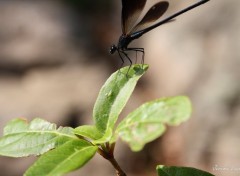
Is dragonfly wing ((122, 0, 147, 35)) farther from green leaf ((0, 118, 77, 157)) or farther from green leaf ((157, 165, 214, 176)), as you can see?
green leaf ((157, 165, 214, 176))

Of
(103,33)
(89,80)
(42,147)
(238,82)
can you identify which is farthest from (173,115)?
(103,33)

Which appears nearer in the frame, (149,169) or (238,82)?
(238,82)

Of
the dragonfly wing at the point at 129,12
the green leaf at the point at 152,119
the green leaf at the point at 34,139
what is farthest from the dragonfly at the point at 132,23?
the green leaf at the point at 152,119

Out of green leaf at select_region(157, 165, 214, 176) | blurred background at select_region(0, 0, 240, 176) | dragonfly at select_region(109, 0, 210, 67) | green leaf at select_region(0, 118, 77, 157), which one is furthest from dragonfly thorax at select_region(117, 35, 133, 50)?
blurred background at select_region(0, 0, 240, 176)

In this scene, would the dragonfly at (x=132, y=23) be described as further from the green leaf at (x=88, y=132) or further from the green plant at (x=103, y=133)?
the green leaf at (x=88, y=132)

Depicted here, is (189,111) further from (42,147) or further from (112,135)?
(42,147)
